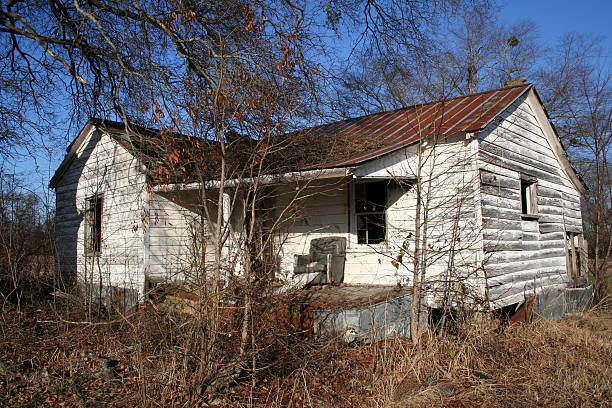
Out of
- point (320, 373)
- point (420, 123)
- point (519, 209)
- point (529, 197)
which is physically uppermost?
point (420, 123)

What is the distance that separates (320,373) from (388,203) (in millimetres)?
4258

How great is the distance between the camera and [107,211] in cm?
1084

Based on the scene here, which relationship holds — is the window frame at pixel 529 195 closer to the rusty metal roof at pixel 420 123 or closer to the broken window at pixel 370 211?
the rusty metal roof at pixel 420 123

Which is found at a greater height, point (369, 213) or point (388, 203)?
point (388, 203)

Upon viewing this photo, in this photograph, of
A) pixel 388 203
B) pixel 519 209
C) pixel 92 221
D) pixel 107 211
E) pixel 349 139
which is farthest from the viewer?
pixel 92 221

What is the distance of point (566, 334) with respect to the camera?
7.61m

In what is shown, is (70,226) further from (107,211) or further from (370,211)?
(370,211)

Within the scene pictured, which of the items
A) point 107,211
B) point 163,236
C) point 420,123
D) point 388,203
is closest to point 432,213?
point 388,203

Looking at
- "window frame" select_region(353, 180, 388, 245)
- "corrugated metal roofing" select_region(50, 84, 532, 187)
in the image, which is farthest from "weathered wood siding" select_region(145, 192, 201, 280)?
"window frame" select_region(353, 180, 388, 245)

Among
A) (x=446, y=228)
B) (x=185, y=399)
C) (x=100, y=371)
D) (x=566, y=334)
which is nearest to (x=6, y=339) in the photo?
(x=100, y=371)

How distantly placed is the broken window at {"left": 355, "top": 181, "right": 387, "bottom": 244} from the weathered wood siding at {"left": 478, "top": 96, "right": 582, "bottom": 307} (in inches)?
76.4

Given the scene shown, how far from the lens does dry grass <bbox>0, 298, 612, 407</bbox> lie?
15.8ft

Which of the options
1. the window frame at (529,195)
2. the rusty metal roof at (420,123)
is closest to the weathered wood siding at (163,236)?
the rusty metal roof at (420,123)

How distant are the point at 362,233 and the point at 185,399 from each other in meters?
5.65
